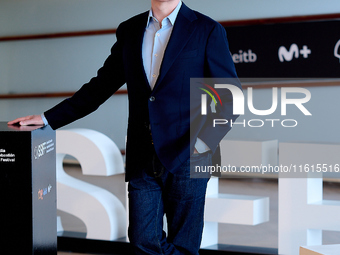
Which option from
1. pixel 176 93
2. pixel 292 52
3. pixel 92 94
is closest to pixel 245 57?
pixel 292 52

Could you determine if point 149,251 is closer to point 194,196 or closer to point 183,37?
point 194,196

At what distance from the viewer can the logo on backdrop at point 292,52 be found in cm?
468

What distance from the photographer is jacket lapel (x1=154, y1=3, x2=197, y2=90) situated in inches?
60.4

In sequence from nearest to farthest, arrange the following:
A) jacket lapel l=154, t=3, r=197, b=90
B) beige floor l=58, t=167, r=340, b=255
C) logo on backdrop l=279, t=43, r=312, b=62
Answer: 1. jacket lapel l=154, t=3, r=197, b=90
2. beige floor l=58, t=167, r=340, b=255
3. logo on backdrop l=279, t=43, r=312, b=62

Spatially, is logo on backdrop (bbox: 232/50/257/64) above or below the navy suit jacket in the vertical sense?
above

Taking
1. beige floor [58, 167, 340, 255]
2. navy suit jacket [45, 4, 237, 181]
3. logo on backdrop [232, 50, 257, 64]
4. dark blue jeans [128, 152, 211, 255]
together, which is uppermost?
logo on backdrop [232, 50, 257, 64]

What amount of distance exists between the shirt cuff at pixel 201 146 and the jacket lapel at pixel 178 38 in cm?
23

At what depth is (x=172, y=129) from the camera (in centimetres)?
156

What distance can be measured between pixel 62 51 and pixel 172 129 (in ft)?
14.9

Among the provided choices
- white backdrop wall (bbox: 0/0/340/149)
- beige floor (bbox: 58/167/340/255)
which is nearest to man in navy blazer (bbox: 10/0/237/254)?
beige floor (bbox: 58/167/340/255)

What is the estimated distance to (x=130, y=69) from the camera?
64.7 inches

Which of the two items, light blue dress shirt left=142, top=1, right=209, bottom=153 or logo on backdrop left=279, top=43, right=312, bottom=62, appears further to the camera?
logo on backdrop left=279, top=43, right=312, bottom=62

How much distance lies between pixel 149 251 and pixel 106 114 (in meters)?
4.13

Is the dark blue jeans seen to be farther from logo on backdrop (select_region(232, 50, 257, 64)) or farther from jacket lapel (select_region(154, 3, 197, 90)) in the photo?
logo on backdrop (select_region(232, 50, 257, 64))
